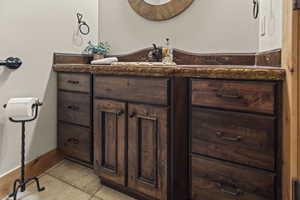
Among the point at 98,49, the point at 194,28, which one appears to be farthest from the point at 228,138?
the point at 98,49

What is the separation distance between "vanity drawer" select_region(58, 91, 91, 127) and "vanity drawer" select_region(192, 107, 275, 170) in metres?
0.95

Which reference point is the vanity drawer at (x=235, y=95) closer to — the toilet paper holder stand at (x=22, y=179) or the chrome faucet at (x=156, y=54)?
the chrome faucet at (x=156, y=54)

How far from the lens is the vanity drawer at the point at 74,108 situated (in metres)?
1.88

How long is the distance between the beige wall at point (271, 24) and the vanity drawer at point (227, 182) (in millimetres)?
630

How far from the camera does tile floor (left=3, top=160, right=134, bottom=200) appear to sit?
1.57 meters

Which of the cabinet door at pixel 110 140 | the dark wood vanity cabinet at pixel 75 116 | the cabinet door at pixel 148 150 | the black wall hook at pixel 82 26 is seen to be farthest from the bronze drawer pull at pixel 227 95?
the black wall hook at pixel 82 26

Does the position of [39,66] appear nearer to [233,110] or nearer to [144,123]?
[144,123]

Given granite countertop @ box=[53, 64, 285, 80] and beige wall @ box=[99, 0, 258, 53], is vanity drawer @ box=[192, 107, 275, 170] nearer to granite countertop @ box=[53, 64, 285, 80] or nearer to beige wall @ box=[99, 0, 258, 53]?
granite countertop @ box=[53, 64, 285, 80]

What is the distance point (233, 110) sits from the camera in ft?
3.81

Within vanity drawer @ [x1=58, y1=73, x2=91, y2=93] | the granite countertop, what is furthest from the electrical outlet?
vanity drawer @ [x1=58, y1=73, x2=91, y2=93]

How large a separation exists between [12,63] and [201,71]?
1.29 metres

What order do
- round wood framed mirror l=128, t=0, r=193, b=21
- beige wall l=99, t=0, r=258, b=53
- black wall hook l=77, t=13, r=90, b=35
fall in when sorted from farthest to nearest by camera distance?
black wall hook l=77, t=13, r=90, b=35 → round wood framed mirror l=128, t=0, r=193, b=21 → beige wall l=99, t=0, r=258, b=53

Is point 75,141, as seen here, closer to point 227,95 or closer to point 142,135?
point 142,135

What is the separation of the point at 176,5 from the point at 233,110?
119 cm
